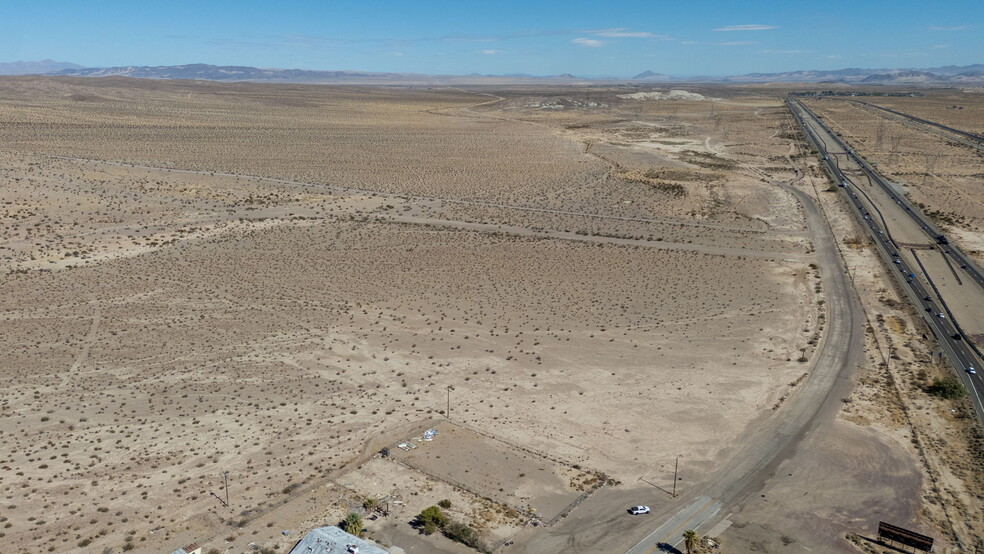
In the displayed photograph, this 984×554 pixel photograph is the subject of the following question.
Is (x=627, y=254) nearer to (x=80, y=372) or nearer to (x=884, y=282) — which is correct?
(x=884, y=282)

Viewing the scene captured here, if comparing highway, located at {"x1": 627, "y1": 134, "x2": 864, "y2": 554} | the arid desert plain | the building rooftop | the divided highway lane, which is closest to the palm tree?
highway, located at {"x1": 627, "y1": 134, "x2": 864, "y2": 554}

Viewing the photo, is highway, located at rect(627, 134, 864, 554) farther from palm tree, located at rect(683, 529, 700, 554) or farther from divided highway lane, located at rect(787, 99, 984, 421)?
divided highway lane, located at rect(787, 99, 984, 421)

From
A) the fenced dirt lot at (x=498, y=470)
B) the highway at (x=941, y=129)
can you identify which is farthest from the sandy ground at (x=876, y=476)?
the highway at (x=941, y=129)

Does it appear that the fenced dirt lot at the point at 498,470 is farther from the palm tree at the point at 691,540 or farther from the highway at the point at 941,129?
the highway at the point at 941,129

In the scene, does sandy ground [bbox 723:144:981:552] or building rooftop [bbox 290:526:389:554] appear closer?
building rooftop [bbox 290:526:389:554]

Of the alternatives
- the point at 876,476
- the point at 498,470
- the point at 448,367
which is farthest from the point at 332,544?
the point at 876,476

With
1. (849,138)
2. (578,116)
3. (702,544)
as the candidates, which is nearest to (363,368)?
(702,544)
